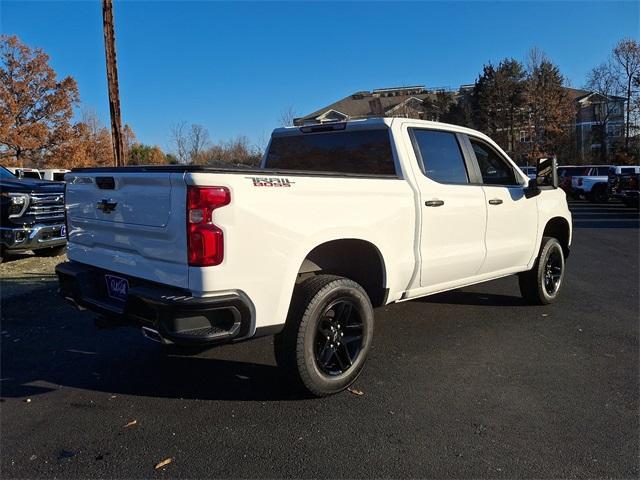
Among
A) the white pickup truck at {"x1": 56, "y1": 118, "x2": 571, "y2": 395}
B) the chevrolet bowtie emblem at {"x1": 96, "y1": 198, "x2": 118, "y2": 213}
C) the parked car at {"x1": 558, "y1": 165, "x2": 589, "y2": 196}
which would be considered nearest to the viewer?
the white pickup truck at {"x1": 56, "y1": 118, "x2": 571, "y2": 395}

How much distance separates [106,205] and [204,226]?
108 centimetres

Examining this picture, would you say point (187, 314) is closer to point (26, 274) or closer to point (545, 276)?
point (545, 276)

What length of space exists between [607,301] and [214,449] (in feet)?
17.6

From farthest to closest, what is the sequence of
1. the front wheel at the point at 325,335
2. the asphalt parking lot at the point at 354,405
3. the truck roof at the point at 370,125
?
the truck roof at the point at 370,125, the front wheel at the point at 325,335, the asphalt parking lot at the point at 354,405

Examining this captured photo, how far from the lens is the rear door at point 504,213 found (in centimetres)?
507

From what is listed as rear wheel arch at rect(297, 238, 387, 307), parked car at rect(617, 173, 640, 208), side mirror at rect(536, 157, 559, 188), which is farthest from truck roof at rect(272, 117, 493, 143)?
parked car at rect(617, 173, 640, 208)

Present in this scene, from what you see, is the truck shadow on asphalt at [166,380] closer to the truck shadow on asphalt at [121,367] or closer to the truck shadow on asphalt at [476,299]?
the truck shadow on asphalt at [121,367]

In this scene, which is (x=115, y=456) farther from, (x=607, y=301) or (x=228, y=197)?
(x=607, y=301)

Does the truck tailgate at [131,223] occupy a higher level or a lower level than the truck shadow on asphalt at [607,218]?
higher

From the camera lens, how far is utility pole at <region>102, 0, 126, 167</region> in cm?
1103

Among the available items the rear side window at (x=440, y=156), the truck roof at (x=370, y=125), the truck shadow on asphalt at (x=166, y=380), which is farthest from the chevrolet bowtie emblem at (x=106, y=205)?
the rear side window at (x=440, y=156)

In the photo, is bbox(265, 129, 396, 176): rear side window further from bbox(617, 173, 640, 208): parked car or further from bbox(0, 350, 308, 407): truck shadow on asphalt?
bbox(617, 173, 640, 208): parked car

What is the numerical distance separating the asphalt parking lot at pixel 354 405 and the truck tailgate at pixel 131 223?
96 centimetres

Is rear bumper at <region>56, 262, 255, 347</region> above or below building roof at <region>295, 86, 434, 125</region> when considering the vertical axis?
below
